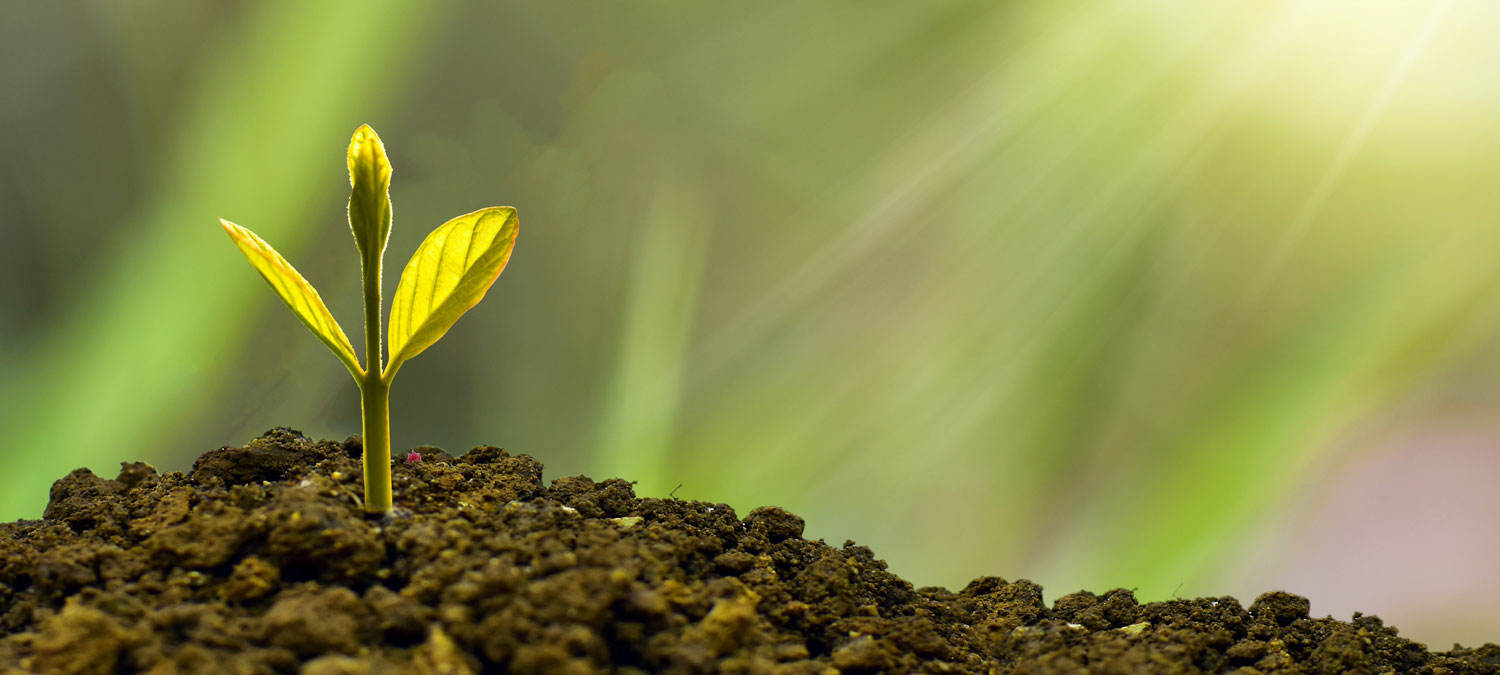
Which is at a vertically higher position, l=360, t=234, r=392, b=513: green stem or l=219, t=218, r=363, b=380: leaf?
l=219, t=218, r=363, b=380: leaf

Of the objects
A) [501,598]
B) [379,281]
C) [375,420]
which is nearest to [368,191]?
[379,281]

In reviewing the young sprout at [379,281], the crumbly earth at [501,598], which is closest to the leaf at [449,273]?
the young sprout at [379,281]

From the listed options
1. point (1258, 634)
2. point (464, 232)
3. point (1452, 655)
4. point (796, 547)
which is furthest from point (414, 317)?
point (1452, 655)

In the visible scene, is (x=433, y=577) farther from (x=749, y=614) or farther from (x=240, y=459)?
(x=240, y=459)

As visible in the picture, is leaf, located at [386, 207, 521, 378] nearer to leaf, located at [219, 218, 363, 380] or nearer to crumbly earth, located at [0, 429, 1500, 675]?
leaf, located at [219, 218, 363, 380]

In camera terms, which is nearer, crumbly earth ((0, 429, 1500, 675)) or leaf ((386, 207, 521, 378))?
crumbly earth ((0, 429, 1500, 675))

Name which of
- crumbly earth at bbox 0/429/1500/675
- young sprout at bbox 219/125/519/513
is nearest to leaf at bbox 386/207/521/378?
young sprout at bbox 219/125/519/513

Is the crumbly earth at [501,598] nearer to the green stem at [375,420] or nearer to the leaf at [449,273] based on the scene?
the green stem at [375,420]

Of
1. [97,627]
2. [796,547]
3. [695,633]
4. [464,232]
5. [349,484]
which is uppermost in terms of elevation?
[464,232]
